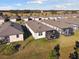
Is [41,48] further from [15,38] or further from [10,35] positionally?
[10,35]

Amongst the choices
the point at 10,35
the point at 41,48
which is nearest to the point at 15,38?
the point at 10,35

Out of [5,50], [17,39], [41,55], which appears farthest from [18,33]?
[41,55]

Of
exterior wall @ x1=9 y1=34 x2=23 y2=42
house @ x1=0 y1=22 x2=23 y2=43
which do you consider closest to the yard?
exterior wall @ x1=9 y1=34 x2=23 y2=42

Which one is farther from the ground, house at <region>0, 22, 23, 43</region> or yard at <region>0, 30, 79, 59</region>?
house at <region>0, 22, 23, 43</region>

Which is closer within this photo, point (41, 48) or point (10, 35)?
point (41, 48)

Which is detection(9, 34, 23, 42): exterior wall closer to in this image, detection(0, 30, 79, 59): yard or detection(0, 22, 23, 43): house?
detection(0, 22, 23, 43): house

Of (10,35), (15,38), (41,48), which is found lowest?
(41,48)

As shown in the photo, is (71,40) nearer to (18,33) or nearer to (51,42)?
(51,42)

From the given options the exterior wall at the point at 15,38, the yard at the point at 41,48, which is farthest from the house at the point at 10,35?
the yard at the point at 41,48
